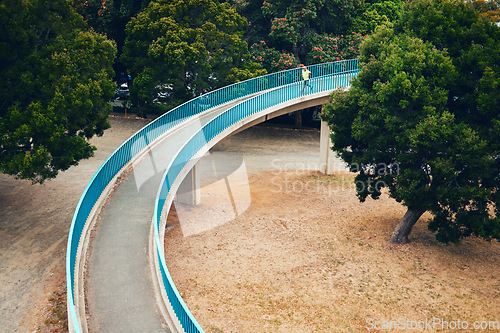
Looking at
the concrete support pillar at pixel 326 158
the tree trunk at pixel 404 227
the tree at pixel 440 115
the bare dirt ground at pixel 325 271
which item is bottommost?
the bare dirt ground at pixel 325 271

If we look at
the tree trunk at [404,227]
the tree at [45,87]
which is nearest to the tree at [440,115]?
the tree trunk at [404,227]

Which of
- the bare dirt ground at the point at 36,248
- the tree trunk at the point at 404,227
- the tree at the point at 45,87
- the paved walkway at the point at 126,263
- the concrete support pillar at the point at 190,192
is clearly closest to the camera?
the paved walkway at the point at 126,263

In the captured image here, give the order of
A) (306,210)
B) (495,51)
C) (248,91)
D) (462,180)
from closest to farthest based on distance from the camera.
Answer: (495,51) → (462,180) → (306,210) → (248,91)

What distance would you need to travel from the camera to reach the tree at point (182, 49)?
27344 millimetres

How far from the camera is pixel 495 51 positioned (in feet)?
50.0

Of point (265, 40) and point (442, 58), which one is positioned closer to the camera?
point (442, 58)

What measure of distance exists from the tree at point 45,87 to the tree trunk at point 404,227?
13.7 metres

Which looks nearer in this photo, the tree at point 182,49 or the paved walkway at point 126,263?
the paved walkway at point 126,263

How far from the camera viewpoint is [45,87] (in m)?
17.8

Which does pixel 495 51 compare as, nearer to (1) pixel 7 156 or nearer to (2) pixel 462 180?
(2) pixel 462 180

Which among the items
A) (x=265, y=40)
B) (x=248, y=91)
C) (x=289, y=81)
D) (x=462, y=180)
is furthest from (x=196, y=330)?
(x=265, y=40)

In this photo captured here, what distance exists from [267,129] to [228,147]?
5.48 m

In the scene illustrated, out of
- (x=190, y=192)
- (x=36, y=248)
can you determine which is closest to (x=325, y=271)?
(x=190, y=192)

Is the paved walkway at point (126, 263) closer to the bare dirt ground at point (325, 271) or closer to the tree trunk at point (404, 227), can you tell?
the bare dirt ground at point (325, 271)
